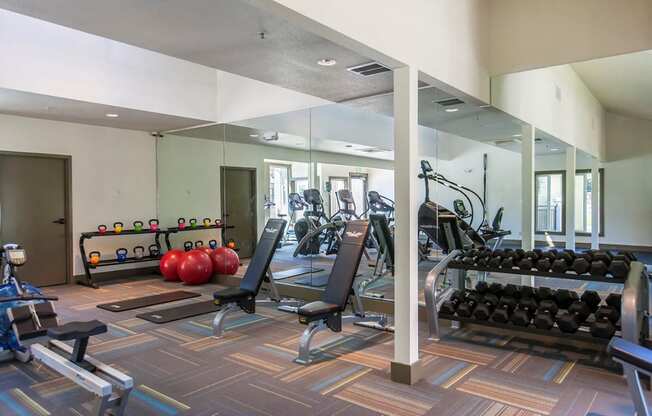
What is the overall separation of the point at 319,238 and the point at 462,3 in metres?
3.21

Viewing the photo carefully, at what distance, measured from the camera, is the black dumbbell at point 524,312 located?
343 centimetres

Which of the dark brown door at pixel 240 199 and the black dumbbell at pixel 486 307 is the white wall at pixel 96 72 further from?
the black dumbbell at pixel 486 307

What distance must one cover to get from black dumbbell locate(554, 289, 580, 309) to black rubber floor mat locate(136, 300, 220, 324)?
11.4 feet

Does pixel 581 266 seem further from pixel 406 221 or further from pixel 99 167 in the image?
pixel 99 167

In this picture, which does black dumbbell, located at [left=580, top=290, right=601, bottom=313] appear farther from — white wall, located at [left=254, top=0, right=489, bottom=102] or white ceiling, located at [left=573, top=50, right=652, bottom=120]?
white ceiling, located at [left=573, top=50, right=652, bottom=120]

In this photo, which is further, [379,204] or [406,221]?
[379,204]

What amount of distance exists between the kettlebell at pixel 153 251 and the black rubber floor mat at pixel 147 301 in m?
1.37

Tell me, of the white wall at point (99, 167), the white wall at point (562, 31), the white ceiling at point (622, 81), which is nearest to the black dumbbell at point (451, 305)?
the white wall at point (562, 31)

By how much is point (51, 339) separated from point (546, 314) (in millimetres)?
3834

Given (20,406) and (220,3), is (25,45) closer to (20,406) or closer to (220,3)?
(220,3)

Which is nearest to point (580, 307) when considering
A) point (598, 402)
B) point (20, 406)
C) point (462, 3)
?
point (598, 402)

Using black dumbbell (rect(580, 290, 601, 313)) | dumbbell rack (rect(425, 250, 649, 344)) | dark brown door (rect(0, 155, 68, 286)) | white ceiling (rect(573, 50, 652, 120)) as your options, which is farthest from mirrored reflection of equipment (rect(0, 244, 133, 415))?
white ceiling (rect(573, 50, 652, 120))

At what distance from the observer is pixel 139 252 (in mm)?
7082

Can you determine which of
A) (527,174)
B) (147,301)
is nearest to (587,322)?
(527,174)
